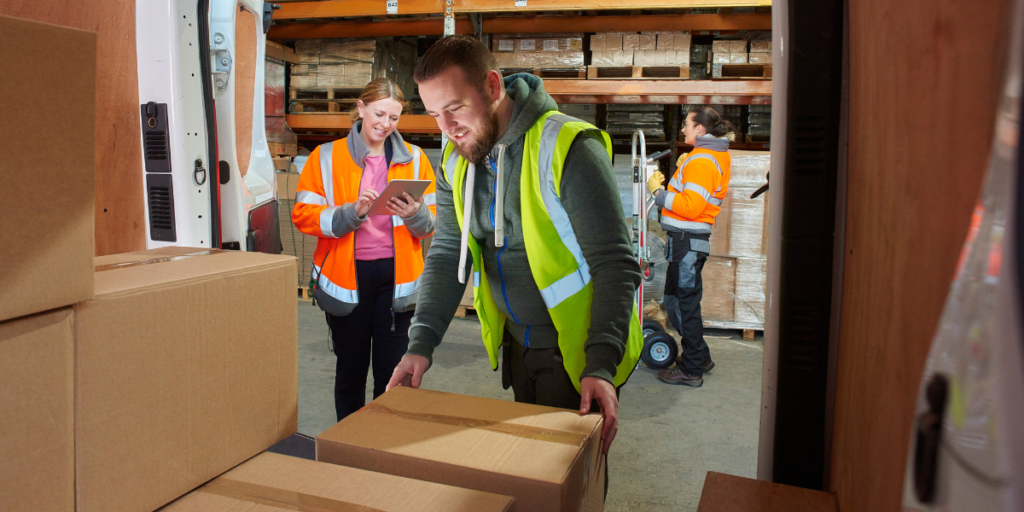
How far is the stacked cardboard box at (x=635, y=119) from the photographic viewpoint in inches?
241

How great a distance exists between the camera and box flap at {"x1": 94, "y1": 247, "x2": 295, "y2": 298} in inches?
33.9

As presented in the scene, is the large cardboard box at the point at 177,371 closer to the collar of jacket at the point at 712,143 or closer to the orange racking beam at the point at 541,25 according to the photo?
the collar of jacket at the point at 712,143

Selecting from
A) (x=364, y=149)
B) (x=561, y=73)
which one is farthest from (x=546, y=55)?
(x=364, y=149)

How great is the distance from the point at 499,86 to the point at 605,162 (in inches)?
16.6

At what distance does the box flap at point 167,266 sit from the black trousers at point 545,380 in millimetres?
865

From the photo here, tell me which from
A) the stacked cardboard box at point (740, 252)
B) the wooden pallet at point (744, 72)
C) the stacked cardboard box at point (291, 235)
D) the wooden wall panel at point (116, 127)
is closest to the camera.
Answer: the wooden wall panel at point (116, 127)

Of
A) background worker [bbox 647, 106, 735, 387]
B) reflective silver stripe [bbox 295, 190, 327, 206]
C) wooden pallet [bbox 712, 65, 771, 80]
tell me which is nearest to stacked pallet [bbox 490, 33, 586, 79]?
wooden pallet [bbox 712, 65, 771, 80]

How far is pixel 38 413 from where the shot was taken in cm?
71

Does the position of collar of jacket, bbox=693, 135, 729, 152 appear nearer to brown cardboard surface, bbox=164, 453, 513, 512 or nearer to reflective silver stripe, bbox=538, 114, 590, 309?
reflective silver stripe, bbox=538, 114, 590, 309

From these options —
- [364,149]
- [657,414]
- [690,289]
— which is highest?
[364,149]

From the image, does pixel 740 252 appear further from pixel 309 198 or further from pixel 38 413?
pixel 38 413

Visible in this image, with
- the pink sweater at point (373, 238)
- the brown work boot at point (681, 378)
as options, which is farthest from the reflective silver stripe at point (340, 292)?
the brown work boot at point (681, 378)

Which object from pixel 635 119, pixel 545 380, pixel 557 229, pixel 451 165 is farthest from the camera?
pixel 635 119

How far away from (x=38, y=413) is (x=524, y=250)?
4.03 ft
